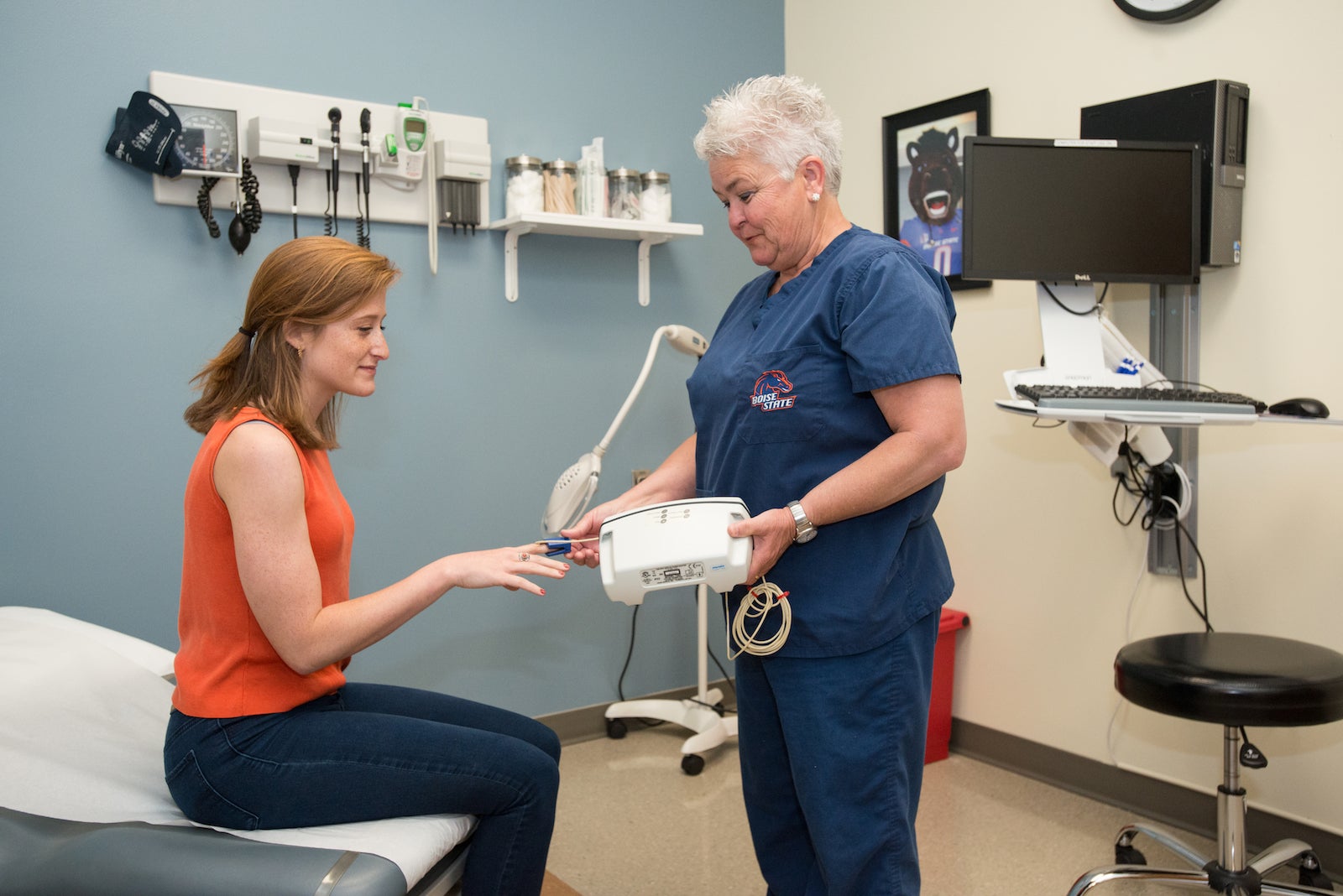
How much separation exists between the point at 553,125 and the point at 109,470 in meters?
1.45

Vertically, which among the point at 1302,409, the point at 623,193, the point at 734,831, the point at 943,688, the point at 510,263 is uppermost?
the point at 623,193

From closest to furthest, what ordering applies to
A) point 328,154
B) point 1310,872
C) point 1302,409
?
point 1302,409 < point 1310,872 < point 328,154

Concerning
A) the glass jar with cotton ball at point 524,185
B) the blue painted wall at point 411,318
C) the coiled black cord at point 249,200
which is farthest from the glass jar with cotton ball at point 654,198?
the coiled black cord at point 249,200

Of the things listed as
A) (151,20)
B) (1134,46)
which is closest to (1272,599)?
(1134,46)

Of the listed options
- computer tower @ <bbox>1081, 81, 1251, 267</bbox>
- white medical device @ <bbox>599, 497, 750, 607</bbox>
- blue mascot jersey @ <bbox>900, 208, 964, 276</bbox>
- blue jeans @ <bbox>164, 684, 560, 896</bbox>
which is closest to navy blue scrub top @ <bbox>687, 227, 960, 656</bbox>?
white medical device @ <bbox>599, 497, 750, 607</bbox>

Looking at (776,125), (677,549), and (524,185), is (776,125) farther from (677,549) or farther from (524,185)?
(524,185)

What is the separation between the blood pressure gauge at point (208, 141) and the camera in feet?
7.72

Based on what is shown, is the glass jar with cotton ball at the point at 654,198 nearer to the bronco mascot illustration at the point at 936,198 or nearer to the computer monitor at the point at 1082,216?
the bronco mascot illustration at the point at 936,198

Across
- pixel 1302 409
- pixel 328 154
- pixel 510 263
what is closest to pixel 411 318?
pixel 510 263

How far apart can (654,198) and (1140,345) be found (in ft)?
4.43

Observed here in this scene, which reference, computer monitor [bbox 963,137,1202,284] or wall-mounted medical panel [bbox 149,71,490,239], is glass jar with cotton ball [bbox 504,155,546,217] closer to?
wall-mounted medical panel [bbox 149,71,490,239]

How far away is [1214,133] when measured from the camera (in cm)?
215

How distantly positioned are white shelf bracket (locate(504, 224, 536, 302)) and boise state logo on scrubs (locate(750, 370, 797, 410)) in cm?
154

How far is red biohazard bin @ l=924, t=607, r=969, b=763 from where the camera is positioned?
2.90m
